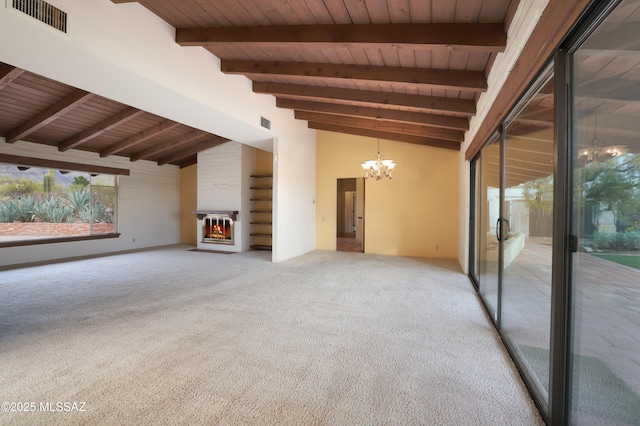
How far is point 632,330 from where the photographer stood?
3.45 feet

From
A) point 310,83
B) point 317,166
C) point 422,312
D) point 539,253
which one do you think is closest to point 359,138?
point 317,166

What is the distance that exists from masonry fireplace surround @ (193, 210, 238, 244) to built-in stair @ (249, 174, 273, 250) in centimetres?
62

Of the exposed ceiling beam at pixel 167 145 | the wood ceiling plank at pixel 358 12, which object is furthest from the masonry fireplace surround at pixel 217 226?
the wood ceiling plank at pixel 358 12

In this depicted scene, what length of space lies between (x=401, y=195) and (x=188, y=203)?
7.03 metres

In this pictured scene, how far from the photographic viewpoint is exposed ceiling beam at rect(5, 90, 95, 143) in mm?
4483

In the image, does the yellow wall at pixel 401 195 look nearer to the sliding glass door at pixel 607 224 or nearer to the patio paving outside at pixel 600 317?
the patio paving outside at pixel 600 317

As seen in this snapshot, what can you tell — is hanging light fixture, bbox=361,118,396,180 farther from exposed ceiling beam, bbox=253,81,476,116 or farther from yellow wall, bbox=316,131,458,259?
exposed ceiling beam, bbox=253,81,476,116

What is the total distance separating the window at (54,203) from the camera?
609 cm

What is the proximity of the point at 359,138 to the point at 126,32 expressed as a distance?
18.5ft

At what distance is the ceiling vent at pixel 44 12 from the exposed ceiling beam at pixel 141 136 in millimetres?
3750

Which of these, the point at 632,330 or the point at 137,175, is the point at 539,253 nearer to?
the point at 632,330

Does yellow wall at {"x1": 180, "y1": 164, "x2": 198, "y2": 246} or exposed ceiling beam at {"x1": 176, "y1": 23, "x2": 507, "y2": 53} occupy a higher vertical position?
exposed ceiling beam at {"x1": 176, "y1": 23, "x2": 507, "y2": 53}

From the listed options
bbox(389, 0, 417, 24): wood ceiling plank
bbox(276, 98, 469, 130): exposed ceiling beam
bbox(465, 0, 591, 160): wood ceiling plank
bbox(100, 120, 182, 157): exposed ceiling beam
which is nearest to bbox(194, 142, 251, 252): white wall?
bbox(100, 120, 182, 157): exposed ceiling beam

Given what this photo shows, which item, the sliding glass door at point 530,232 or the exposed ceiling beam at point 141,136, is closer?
the sliding glass door at point 530,232
